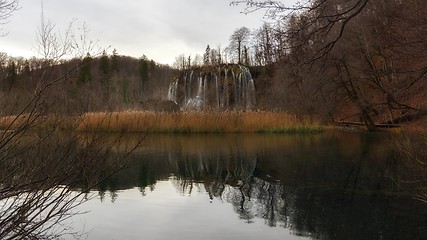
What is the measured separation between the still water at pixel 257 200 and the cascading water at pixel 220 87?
17586 millimetres

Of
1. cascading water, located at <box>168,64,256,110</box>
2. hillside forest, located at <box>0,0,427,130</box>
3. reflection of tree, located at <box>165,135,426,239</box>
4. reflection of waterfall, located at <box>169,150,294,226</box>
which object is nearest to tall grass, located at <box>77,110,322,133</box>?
hillside forest, located at <box>0,0,427,130</box>

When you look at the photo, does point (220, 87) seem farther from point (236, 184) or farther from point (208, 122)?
point (236, 184)

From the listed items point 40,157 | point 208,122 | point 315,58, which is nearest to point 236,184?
point 315,58

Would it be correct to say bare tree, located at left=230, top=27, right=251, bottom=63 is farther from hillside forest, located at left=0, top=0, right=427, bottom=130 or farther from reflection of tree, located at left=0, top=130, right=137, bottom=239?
reflection of tree, located at left=0, top=130, right=137, bottom=239

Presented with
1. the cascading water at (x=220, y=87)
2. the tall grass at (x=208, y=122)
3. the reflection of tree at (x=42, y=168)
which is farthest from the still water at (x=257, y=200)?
the cascading water at (x=220, y=87)

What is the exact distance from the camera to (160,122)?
18062 mm

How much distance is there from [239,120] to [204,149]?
234 inches

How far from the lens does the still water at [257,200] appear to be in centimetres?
490

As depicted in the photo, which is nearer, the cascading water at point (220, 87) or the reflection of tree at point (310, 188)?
the reflection of tree at point (310, 188)

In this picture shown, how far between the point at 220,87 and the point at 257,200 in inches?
886

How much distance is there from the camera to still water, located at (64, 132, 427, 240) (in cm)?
490

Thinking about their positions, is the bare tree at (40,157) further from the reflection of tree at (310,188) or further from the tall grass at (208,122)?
the tall grass at (208,122)

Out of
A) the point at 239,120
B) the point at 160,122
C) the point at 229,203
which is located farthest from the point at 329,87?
the point at 229,203

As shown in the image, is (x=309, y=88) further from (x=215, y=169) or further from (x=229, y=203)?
(x=229, y=203)
